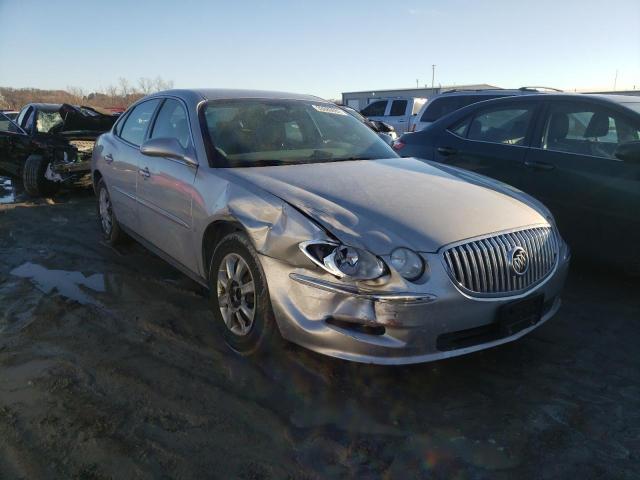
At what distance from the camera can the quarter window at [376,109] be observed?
58.5ft

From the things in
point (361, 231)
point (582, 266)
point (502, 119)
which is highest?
point (502, 119)

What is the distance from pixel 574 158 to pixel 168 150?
3.21m

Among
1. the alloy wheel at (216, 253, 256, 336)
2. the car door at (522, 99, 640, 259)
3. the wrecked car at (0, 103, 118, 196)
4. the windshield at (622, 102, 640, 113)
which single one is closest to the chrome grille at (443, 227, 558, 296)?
the alloy wheel at (216, 253, 256, 336)

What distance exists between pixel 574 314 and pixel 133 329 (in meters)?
3.07

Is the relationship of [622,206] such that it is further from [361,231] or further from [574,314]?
[361,231]

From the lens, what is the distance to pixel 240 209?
3.02 m

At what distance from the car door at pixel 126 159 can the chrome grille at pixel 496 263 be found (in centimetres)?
290

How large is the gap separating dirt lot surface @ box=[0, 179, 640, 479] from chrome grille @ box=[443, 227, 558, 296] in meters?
0.55

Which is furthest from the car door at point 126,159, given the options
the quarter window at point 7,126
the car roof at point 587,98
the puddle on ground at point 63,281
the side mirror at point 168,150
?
the quarter window at point 7,126

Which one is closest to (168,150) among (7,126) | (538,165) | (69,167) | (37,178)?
(538,165)

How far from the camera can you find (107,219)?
18.1ft

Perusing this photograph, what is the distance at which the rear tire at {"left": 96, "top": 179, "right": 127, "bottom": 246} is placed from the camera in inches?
208

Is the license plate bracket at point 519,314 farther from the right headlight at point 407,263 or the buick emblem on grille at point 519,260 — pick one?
the right headlight at point 407,263

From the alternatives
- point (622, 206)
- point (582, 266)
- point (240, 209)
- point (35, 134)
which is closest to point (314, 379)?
point (240, 209)
